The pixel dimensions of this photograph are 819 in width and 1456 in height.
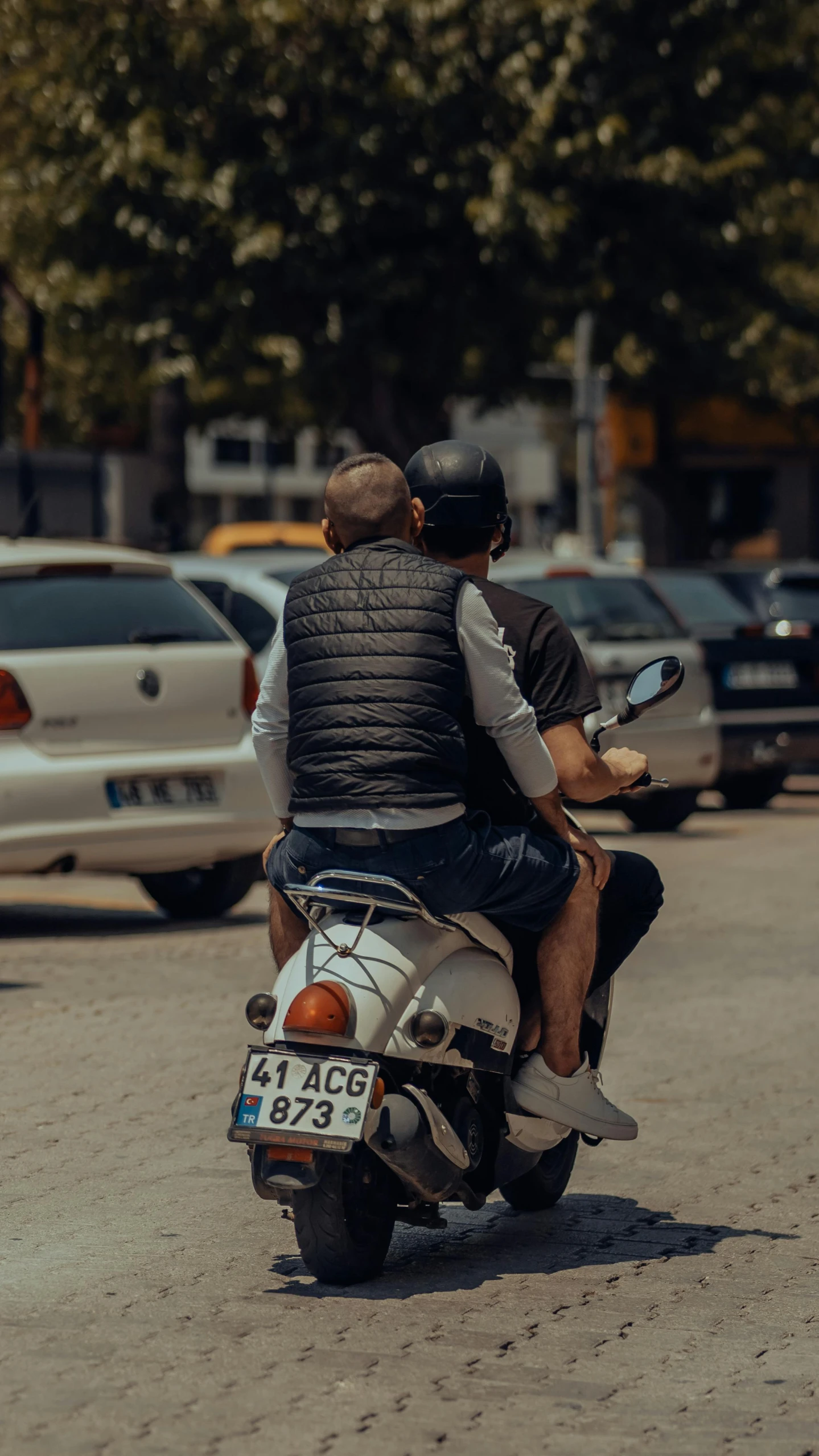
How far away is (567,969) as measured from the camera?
16.8ft

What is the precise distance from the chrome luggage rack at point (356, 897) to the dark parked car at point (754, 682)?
11586 mm

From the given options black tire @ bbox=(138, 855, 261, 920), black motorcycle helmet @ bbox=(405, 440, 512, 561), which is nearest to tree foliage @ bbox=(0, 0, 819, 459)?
black tire @ bbox=(138, 855, 261, 920)

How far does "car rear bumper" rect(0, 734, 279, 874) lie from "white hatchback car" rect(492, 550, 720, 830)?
191 inches

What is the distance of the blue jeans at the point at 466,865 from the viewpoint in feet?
15.8

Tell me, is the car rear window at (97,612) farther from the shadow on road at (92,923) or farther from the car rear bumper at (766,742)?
the car rear bumper at (766,742)

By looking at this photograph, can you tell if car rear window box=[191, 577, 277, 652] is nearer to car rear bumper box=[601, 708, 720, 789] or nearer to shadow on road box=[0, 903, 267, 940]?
shadow on road box=[0, 903, 267, 940]

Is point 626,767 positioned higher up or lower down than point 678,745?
higher up

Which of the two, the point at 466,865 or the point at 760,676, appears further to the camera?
the point at 760,676

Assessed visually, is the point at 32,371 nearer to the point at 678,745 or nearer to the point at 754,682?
the point at 754,682

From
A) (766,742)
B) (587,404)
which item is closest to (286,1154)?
(766,742)

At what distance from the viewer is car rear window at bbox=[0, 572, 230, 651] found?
1003 centimetres

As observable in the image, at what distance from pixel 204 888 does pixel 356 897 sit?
640cm

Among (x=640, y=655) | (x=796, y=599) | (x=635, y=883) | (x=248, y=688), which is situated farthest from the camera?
(x=796, y=599)

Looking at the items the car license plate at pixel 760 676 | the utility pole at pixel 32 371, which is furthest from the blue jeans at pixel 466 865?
the utility pole at pixel 32 371
